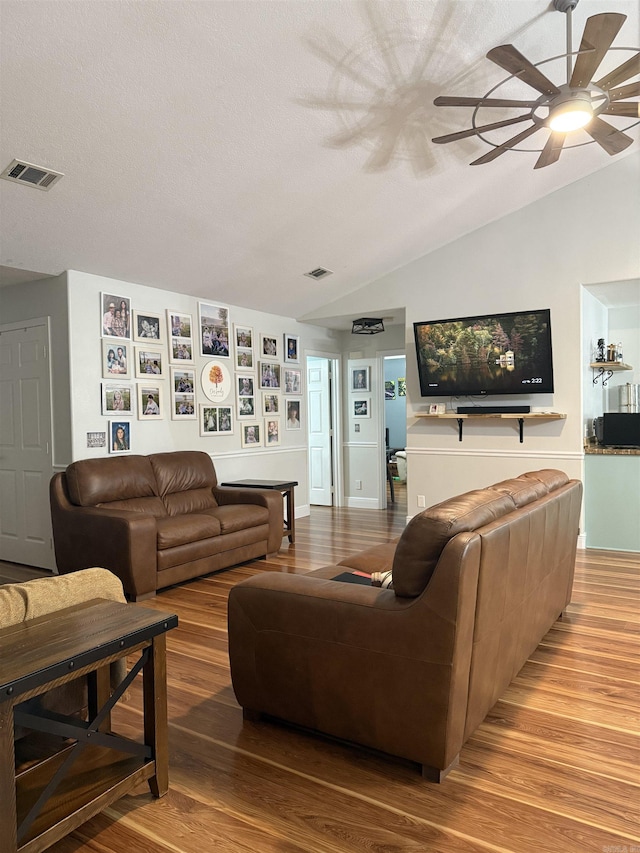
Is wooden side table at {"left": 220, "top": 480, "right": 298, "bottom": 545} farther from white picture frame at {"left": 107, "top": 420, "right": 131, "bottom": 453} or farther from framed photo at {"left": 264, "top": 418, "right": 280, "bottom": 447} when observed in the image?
white picture frame at {"left": 107, "top": 420, "right": 131, "bottom": 453}

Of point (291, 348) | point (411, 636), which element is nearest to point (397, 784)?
point (411, 636)

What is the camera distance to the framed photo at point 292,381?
733 cm

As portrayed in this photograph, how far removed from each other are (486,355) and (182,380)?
303cm

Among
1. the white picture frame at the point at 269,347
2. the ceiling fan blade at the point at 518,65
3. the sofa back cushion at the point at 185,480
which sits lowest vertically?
the sofa back cushion at the point at 185,480

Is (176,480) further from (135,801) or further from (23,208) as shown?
(135,801)

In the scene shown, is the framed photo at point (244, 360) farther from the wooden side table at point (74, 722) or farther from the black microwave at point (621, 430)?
the wooden side table at point (74, 722)

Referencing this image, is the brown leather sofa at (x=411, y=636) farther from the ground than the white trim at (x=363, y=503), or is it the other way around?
the brown leather sofa at (x=411, y=636)

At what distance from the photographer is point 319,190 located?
459 cm

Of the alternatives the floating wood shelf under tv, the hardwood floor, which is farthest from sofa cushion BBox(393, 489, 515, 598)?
the floating wood shelf under tv

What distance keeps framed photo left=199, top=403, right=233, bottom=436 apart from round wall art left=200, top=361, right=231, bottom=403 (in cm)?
11

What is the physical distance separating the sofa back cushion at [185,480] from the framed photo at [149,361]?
0.75m

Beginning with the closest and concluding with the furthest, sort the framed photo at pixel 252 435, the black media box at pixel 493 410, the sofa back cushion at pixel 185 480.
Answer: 1. the sofa back cushion at pixel 185 480
2. the black media box at pixel 493 410
3. the framed photo at pixel 252 435

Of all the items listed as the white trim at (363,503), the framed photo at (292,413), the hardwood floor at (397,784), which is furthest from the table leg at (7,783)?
the white trim at (363,503)

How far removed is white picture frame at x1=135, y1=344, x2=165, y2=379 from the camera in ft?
17.6
